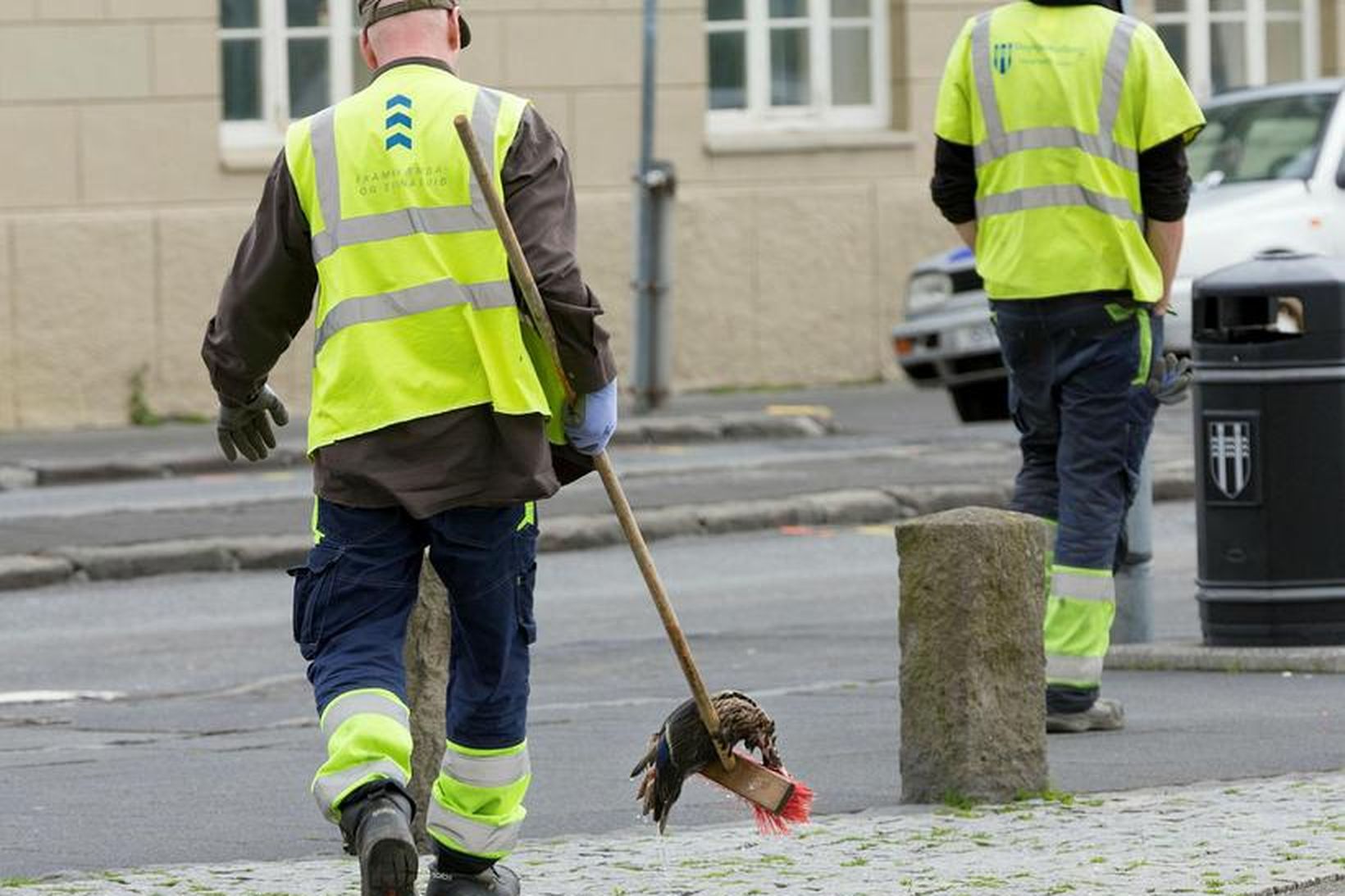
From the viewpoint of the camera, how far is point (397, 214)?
5.65m

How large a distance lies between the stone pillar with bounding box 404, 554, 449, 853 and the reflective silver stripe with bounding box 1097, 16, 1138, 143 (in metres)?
2.44

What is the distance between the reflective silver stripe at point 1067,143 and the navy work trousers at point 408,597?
2861 mm

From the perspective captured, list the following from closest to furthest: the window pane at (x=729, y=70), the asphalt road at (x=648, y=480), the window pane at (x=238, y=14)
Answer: the asphalt road at (x=648, y=480) → the window pane at (x=238, y=14) → the window pane at (x=729, y=70)

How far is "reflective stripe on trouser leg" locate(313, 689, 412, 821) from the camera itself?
5.43 metres

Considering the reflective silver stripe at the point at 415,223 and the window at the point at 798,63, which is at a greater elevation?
the window at the point at 798,63

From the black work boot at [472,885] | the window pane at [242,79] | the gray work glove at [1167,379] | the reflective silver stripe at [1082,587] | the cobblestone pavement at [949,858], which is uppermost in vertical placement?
the window pane at [242,79]

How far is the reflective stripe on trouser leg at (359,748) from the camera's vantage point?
543 cm

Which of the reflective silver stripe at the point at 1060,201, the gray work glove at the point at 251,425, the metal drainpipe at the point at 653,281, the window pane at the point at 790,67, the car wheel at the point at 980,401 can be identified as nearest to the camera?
the gray work glove at the point at 251,425

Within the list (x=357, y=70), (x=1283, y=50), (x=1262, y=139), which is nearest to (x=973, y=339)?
(x=1262, y=139)

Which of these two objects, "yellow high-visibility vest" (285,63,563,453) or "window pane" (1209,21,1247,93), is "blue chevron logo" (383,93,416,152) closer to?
"yellow high-visibility vest" (285,63,563,453)

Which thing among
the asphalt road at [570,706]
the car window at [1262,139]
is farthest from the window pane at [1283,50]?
the asphalt road at [570,706]

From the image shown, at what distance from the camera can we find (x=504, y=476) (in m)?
5.64

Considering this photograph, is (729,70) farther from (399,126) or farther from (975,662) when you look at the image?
(399,126)

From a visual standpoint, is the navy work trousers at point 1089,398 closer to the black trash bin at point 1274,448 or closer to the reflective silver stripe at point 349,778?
the black trash bin at point 1274,448
